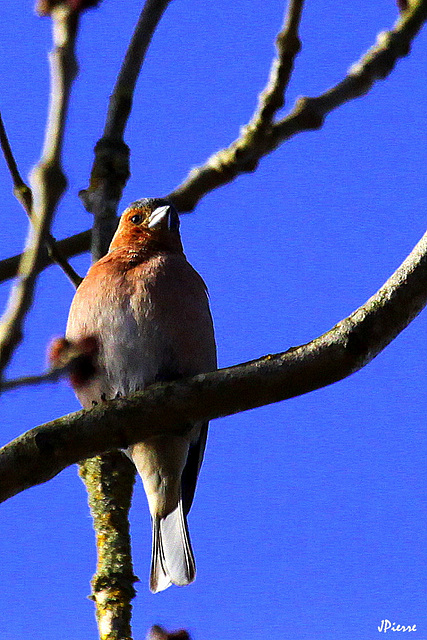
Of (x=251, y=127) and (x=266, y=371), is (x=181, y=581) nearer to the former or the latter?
(x=266, y=371)

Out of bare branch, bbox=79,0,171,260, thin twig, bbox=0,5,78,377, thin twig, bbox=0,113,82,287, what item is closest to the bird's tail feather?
thin twig, bbox=0,113,82,287

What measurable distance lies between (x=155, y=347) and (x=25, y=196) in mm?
1148

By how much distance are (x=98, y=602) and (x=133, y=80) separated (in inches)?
88.4

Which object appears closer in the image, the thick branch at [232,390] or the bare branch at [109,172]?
the thick branch at [232,390]

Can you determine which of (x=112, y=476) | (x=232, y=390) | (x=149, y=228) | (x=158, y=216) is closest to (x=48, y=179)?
(x=232, y=390)

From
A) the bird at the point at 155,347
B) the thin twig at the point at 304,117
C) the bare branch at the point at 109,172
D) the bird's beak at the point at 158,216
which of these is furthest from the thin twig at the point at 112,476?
the thin twig at the point at 304,117

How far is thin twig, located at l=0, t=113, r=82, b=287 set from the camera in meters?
2.62

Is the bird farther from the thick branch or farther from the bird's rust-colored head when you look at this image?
the thick branch

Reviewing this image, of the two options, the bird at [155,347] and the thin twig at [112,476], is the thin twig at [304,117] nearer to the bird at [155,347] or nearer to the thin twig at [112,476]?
the thin twig at [112,476]

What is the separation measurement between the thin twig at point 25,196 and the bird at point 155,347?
0.16 meters

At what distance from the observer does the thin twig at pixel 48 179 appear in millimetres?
1388

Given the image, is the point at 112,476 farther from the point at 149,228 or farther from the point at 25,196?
the point at 25,196

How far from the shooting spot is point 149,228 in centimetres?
527

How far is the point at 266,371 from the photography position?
2879mm
